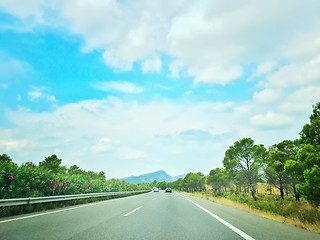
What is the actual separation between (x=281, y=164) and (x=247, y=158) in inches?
323

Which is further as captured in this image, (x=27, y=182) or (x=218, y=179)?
(x=218, y=179)

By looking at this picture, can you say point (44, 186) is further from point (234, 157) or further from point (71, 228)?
point (234, 157)

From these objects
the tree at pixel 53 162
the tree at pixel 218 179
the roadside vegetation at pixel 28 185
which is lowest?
the tree at pixel 218 179

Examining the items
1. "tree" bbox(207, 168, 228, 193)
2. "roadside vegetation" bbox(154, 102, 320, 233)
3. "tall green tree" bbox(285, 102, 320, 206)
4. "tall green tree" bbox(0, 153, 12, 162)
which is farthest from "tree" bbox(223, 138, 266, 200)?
"tall green tree" bbox(0, 153, 12, 162)

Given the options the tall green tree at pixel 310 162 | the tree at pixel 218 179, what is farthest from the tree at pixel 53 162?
the tall green tree at pixel 310 162

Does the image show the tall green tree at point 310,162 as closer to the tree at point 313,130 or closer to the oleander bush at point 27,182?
the tree at point 313,130

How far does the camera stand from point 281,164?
102 feet

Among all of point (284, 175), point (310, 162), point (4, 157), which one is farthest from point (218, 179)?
point (4, 157)

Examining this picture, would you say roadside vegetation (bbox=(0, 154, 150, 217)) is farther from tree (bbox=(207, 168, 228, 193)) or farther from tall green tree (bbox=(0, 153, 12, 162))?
tree (bbox=(207, 168, 228, 193))

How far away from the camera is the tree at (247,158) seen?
36000mm

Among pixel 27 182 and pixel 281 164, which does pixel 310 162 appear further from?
pixel 27 182

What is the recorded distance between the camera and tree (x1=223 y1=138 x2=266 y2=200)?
3600 centimetres

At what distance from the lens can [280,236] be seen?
16.3 ft

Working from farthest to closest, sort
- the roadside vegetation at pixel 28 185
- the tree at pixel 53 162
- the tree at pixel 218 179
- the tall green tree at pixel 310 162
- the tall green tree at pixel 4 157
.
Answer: the tree at pixel 218 179 < the tree at pixel 53 162 < the tall green tree at pixel 4 157 < the tall green tree at pixel 310 162 < the roadside vegetation at pixel 28 185
